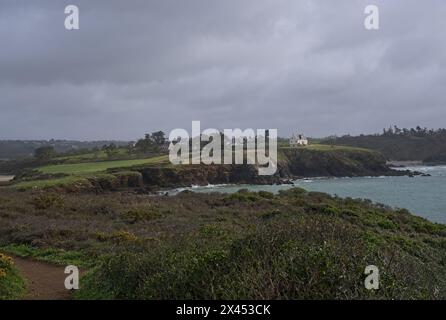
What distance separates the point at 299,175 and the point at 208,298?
83.5 m

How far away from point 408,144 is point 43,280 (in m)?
151

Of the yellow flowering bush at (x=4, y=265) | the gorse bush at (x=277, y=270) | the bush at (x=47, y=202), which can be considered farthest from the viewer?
the bush at (x=47, y=202)

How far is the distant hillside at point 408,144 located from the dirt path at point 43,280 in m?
132

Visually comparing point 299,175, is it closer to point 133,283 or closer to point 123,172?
point 123,172

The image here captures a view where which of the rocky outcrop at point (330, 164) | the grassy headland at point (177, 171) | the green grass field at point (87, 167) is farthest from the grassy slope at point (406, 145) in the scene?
the green grass field at point (87, 167)

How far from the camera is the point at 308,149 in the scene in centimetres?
9731

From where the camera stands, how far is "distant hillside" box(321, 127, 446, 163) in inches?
5502

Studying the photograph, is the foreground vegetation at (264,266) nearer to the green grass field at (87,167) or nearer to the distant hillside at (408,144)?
the green grass field at (87,167)

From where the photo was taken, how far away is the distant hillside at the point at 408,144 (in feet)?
458

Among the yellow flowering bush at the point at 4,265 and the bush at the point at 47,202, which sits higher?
the yellow flowering bush at the point at 4,265

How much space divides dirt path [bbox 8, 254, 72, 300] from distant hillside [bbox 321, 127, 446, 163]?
13211 cm

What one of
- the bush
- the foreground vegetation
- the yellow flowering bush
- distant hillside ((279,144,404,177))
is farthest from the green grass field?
the yellow flowering bush

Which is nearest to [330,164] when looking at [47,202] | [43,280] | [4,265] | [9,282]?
[47,202]

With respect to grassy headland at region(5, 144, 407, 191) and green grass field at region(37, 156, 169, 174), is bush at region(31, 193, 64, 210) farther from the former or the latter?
green grass field at region(37, 156, 169, 174)
